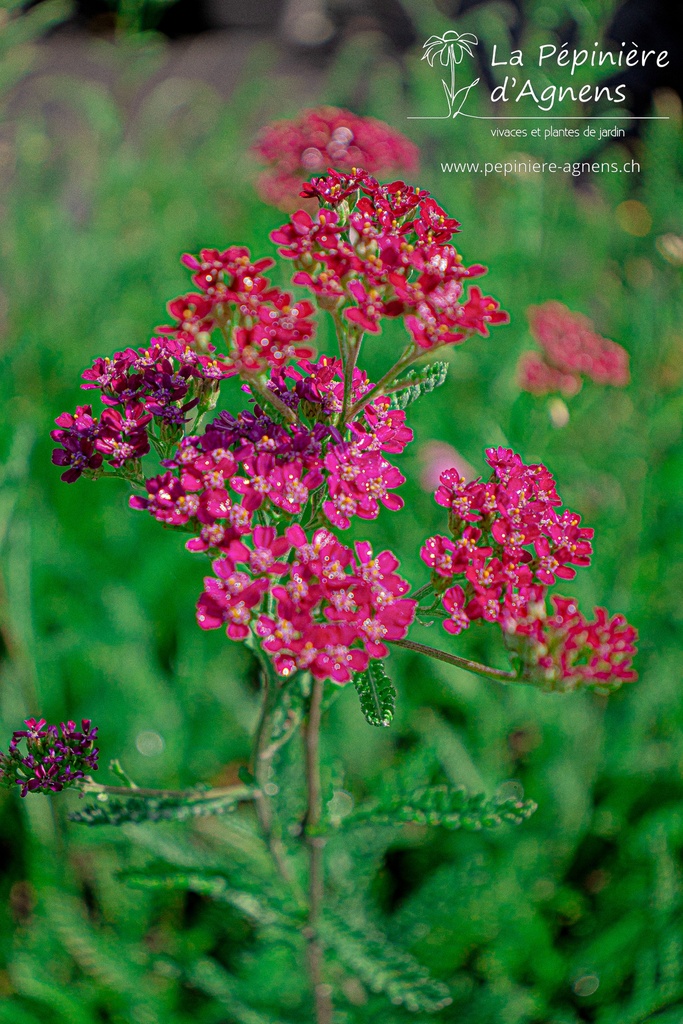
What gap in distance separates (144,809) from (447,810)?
37 cm

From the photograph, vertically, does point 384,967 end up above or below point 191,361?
below

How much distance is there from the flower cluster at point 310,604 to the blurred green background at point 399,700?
0.61 meters

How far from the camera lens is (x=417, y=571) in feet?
6.01

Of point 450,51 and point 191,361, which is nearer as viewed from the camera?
point 191,361

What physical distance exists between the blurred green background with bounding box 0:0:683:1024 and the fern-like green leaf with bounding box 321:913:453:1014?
0.20 m

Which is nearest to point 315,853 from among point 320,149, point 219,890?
point 219,890

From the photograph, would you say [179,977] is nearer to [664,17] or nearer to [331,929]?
[331,929]

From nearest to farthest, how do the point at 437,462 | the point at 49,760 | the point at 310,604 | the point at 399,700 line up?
the point at 310,604 < the point at 49,760 < the point at 399,700 < the point at 437,462

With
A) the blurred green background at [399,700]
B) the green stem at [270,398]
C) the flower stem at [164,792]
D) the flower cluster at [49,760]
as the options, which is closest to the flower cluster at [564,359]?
the blurred green background at [399,700]

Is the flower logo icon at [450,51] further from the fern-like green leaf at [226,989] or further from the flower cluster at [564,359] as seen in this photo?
the fern-like green leaf at [226,989]

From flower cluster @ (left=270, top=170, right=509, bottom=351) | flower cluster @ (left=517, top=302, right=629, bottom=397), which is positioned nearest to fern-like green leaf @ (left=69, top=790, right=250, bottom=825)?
flower cluster @ (left=270, top=170, right=509, bottom=351)

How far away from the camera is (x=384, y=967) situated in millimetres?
1143

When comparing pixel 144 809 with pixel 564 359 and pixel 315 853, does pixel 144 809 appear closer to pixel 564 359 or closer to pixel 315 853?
pixel 315 853

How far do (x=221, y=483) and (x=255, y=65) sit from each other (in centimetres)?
273
